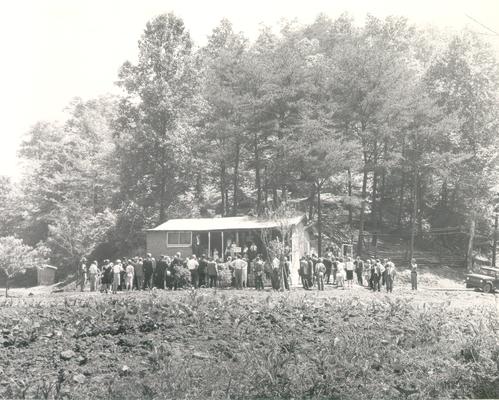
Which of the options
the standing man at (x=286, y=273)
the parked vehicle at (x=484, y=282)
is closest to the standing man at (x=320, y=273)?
the standing man at (x=286, y=273)

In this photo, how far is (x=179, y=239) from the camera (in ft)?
102

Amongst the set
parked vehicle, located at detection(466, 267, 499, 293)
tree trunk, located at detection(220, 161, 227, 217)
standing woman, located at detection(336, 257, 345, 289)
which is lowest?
parked vehicle, located at detection(466, 267, 499, 293)

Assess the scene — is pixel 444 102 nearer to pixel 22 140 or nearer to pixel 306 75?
pixel 306 75

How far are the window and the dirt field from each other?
669 inches

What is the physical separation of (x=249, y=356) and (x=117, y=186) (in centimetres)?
3762

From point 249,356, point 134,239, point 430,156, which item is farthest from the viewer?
point 134,239

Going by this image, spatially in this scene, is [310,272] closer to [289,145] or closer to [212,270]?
[212,270]

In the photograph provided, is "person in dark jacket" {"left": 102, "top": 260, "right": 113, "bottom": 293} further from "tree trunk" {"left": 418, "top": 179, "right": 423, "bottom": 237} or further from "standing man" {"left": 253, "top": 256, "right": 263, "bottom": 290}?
"tree trunk" {"left": 418, "top": 179, "right": 423, "bottom": 237}

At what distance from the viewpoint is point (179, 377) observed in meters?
9.05

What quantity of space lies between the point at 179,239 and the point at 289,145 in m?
9.61

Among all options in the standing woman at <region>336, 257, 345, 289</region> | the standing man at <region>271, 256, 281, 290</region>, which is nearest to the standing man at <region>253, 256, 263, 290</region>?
the standing man at <region>271, 256, 281, 290</region>

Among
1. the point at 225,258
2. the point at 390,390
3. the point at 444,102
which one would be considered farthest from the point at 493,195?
the point at 390,390

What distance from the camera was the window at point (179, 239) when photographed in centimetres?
3100

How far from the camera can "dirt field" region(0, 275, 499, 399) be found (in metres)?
8.97
